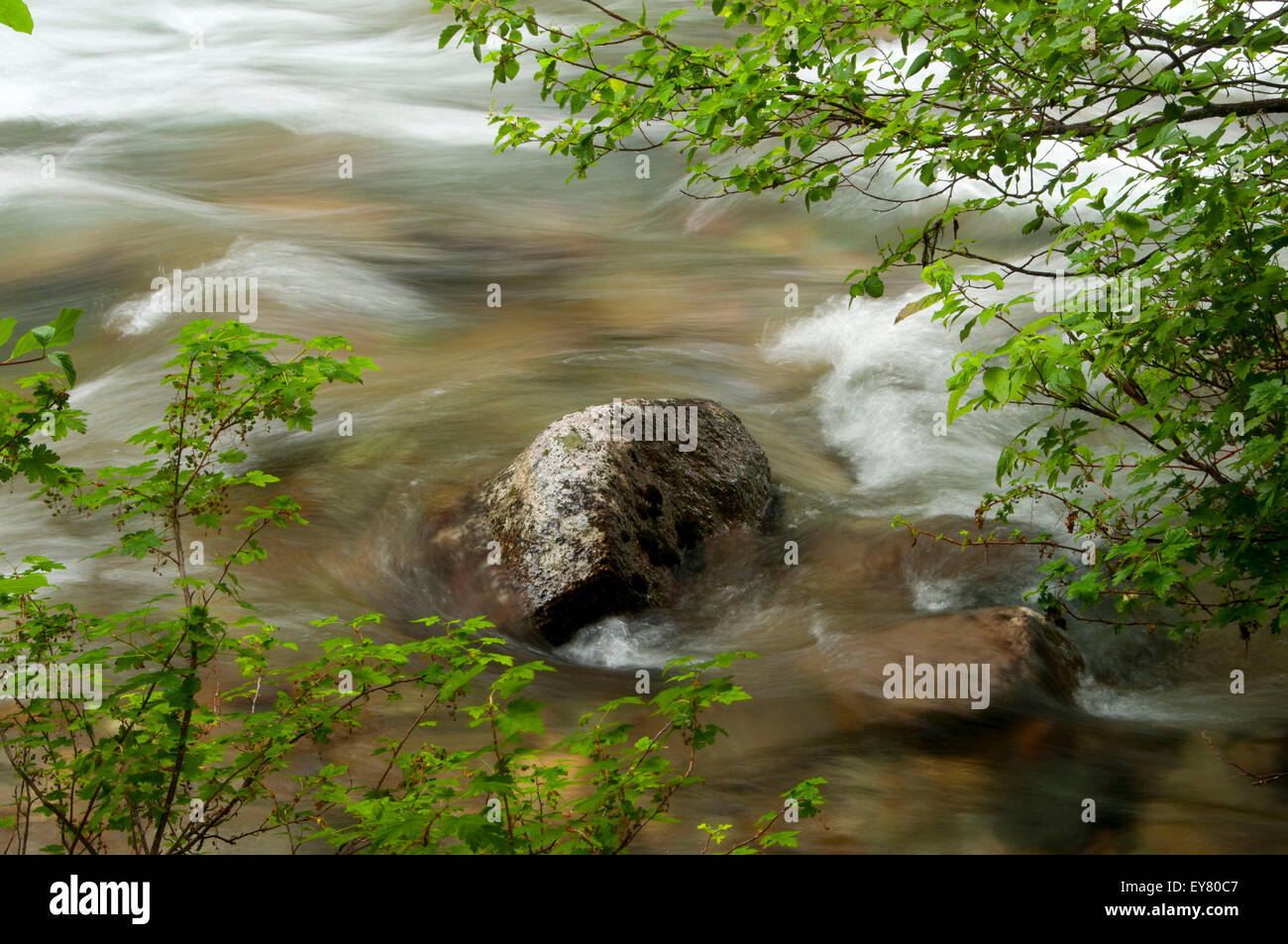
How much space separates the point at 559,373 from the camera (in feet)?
31.2

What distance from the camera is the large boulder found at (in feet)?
21.3

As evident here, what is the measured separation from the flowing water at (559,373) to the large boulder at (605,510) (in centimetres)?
25

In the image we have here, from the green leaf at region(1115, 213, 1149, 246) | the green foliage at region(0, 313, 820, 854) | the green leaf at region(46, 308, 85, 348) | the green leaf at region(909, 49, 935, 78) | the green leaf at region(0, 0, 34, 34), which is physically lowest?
the green foliage at region(0, 313, 820, 854)

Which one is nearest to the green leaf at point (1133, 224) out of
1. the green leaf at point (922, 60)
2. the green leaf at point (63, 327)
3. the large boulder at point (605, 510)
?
the green leaf at point (922, 60)

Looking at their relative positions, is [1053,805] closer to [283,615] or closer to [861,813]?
[861,813]

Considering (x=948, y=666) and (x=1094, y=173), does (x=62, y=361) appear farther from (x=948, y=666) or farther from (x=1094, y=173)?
(x=948, y=666)

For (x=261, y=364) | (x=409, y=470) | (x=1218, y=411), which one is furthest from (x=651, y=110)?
(x=409, y=470)

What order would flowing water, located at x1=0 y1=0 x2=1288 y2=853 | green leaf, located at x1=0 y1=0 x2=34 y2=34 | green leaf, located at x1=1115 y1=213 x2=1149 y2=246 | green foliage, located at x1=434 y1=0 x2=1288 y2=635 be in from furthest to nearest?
flowing water, located at x1=0 y1=0 x2=1288 y2=853 < green foliage, located at x1=434 y1=0 x2=1288 y2=635 < green leaf, located at x1=1115 y1=213 x2=1149 y2=246 < green leaf, located at x1=0 y1=0 x2=34 y2=34

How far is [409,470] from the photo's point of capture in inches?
305

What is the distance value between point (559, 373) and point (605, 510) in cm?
313

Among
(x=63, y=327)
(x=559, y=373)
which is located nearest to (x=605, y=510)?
(x=559, y=373)

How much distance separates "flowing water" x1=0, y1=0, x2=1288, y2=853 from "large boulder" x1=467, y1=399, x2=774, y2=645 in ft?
0.83

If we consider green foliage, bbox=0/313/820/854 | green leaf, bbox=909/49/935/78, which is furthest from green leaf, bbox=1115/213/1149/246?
green foliage, bbox=0/313/820/854

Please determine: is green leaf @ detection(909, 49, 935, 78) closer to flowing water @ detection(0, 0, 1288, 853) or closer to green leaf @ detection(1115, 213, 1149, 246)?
green leaf @ detection(1115, 213, 1149, 246)
